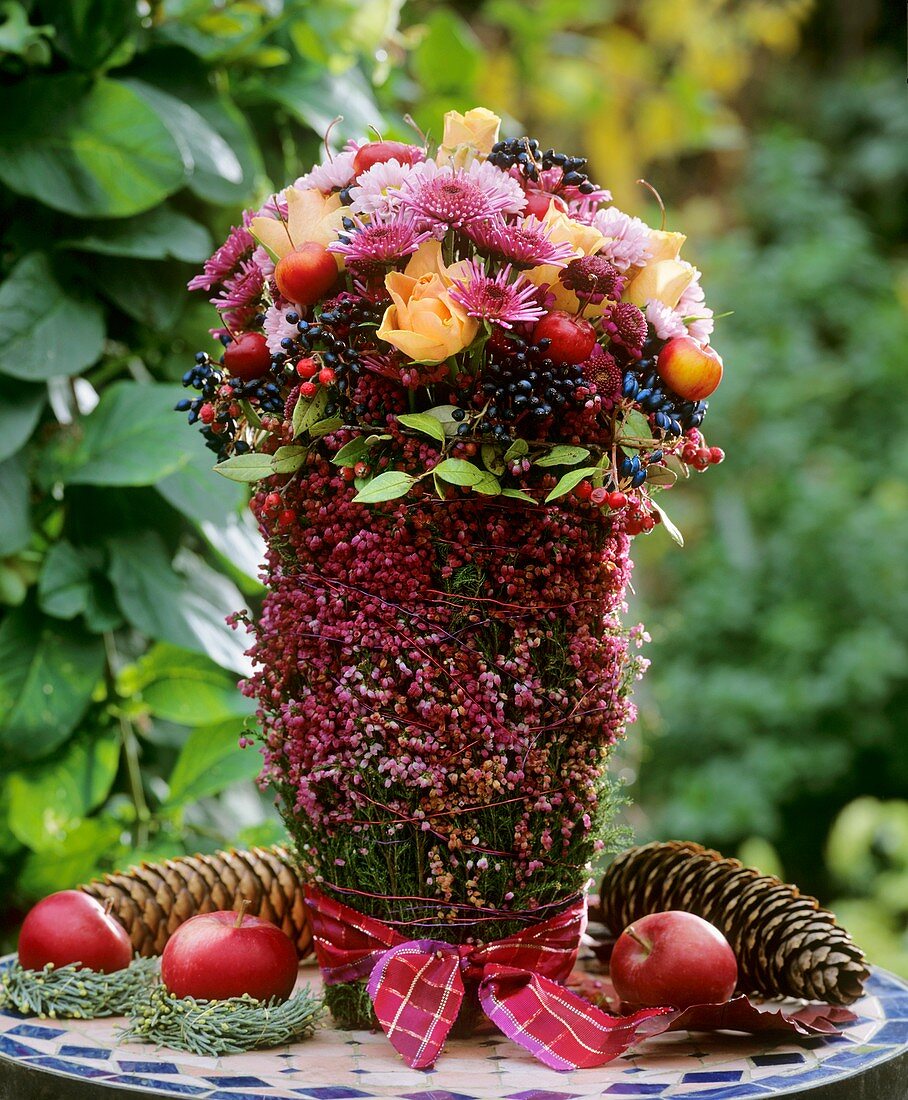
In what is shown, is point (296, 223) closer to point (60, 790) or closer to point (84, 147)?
point (84, 147)

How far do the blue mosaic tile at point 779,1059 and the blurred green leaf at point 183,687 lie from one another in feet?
2.22

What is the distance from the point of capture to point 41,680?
125cm

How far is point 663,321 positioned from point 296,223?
10.1 inches

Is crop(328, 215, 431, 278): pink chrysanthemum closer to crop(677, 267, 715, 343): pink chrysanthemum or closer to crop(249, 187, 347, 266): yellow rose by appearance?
crop(249, 187, 347, 266): yellow rose

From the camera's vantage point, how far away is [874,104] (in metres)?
3.95

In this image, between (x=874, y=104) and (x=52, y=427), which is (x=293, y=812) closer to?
(x=52, y=427)

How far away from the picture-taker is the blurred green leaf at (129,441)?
1.21m

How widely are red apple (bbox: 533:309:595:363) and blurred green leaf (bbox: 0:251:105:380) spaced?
2.03 ft

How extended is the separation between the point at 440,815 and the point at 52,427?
2.34 feet

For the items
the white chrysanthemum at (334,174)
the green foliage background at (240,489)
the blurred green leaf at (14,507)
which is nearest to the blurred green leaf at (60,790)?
the green foliage background at (240,489)

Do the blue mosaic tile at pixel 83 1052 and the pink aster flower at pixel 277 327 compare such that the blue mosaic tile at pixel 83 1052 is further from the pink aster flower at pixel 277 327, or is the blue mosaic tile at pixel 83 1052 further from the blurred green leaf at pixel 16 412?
the blurred green leaf at pixel 16 412

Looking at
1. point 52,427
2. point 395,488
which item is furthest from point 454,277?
point 52,427

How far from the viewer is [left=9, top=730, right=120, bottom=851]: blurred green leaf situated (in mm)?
1275

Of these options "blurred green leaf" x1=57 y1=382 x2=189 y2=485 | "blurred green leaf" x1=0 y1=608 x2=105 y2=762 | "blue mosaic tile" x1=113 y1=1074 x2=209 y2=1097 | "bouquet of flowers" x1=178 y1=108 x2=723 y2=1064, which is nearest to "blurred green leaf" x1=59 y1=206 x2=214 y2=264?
"blurred green leaf" x1=57 y1=382 x2=189 y2=485
